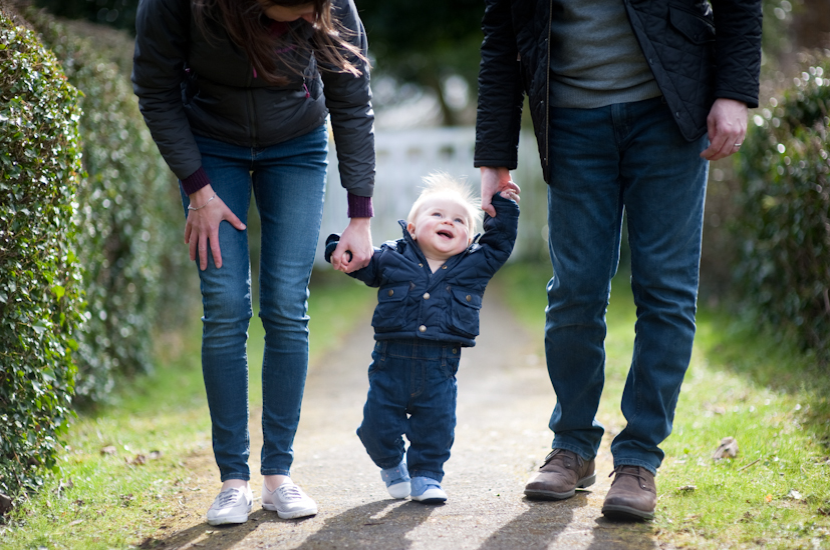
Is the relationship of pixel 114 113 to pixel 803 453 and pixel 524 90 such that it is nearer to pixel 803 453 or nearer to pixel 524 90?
pixel 524 90

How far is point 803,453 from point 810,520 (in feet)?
2.11

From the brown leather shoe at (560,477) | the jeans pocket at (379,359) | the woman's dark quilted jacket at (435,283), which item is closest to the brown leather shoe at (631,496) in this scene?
the brown leather shoe at (560,477)

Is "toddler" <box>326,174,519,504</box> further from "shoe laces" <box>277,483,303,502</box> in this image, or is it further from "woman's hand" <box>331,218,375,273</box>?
"shoe laces" <box>277,483,303,502</box>

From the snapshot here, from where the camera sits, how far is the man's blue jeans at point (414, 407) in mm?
2637

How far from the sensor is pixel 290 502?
247 cm

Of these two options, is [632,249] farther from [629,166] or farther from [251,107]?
[251,107]

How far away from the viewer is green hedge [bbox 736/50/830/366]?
403 centimetres

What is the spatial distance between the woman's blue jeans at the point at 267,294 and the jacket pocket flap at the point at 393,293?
0.94 feet

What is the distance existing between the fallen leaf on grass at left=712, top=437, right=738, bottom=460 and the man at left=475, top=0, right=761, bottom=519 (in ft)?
2.30

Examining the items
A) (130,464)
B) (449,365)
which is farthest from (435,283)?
(130,464)

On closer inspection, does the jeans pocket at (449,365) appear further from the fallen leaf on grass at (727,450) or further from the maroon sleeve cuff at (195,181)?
the fallen leaf on grass at (727,450)

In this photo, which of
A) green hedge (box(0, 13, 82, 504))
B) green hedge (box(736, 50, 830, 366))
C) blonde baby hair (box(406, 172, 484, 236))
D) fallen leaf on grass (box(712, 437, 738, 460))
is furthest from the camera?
green hedge (box(736, 50, 830, 366))

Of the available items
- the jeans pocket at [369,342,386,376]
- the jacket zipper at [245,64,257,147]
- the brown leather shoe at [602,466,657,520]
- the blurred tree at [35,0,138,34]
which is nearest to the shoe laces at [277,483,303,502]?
the jeans pocket at [369,342,386,376]

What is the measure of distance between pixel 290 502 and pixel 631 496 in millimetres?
1030
